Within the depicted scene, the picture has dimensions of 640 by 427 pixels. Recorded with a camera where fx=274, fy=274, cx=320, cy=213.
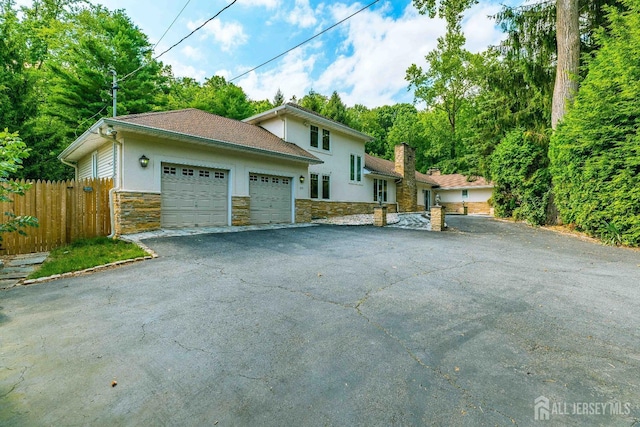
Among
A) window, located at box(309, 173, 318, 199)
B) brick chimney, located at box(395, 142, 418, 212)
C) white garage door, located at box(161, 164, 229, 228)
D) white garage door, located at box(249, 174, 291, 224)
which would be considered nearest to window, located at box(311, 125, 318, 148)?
window, located at box(309, 173, 318, 199)

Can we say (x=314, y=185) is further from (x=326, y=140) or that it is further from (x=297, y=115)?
(x=297, y=115)

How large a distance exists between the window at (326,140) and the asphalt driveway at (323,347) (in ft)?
38.1

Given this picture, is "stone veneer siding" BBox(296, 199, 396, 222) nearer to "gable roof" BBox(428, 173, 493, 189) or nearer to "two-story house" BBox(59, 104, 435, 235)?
"two-story house" BBox(59, 104, 435, 235)

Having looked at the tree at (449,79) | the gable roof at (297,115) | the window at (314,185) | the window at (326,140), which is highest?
the tree at (449,79)

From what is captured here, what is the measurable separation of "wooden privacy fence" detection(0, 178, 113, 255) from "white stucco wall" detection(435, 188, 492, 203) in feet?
87.4

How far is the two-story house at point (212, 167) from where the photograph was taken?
782cm

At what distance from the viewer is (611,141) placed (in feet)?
23.3

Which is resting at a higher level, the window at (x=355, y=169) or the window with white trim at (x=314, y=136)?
the window with white trim at (x=314, y=136)

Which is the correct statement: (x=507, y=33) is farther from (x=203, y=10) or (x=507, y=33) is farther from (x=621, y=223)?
(x=203, y=10)

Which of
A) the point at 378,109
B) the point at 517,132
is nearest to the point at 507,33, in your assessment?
the point at 517,132

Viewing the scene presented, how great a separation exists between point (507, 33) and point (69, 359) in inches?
665

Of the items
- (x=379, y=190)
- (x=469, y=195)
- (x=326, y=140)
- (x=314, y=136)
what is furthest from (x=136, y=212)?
(x=469, y=195)

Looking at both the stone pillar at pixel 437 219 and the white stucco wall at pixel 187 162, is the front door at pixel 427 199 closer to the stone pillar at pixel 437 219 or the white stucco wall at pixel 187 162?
the stone pillar at pixel 437 219

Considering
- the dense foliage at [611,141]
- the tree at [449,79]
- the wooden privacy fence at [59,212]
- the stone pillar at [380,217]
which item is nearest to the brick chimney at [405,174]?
the stone pillar at [380,217]
